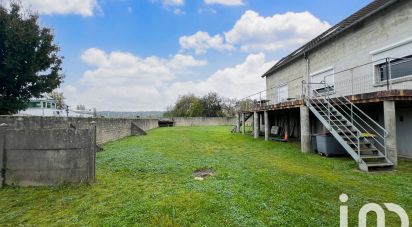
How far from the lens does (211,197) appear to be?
458 centimetres

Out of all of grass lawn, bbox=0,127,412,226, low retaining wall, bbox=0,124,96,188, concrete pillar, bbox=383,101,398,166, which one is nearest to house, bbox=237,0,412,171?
concrete pillar, bbox=383,101,398,166

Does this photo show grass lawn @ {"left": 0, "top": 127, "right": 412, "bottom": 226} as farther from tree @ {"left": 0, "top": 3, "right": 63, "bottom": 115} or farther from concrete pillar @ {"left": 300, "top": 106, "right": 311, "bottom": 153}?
tree @ {"left": 0, "top": 3, "right": 63, "bottom": 115}

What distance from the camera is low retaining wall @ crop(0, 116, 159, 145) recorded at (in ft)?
27.2

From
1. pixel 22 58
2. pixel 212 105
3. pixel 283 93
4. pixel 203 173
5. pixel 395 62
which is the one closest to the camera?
pixel 203 173

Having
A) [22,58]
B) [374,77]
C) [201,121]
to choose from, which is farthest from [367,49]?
[201,121]

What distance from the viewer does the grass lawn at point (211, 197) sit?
3740mm

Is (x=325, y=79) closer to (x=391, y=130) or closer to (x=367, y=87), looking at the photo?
(x=367, y=87)

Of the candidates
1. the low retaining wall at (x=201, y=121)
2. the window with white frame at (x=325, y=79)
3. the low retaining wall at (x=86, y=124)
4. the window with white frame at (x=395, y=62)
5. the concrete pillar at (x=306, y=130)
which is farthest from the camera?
the low retaining wall at (x=201, y=121)

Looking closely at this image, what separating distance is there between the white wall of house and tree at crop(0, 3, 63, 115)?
15.5 metres

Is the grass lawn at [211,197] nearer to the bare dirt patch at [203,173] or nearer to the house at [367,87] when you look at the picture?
the bare dirt patch at [203,173]

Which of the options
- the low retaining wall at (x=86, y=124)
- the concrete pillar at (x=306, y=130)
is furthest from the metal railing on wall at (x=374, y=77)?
the low retaining wall at (x=86, y=124)

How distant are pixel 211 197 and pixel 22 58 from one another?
1481 cm

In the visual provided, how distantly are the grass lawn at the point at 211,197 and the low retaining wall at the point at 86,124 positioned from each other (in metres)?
3.06

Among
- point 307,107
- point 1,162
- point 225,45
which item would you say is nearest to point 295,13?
point 225,45
